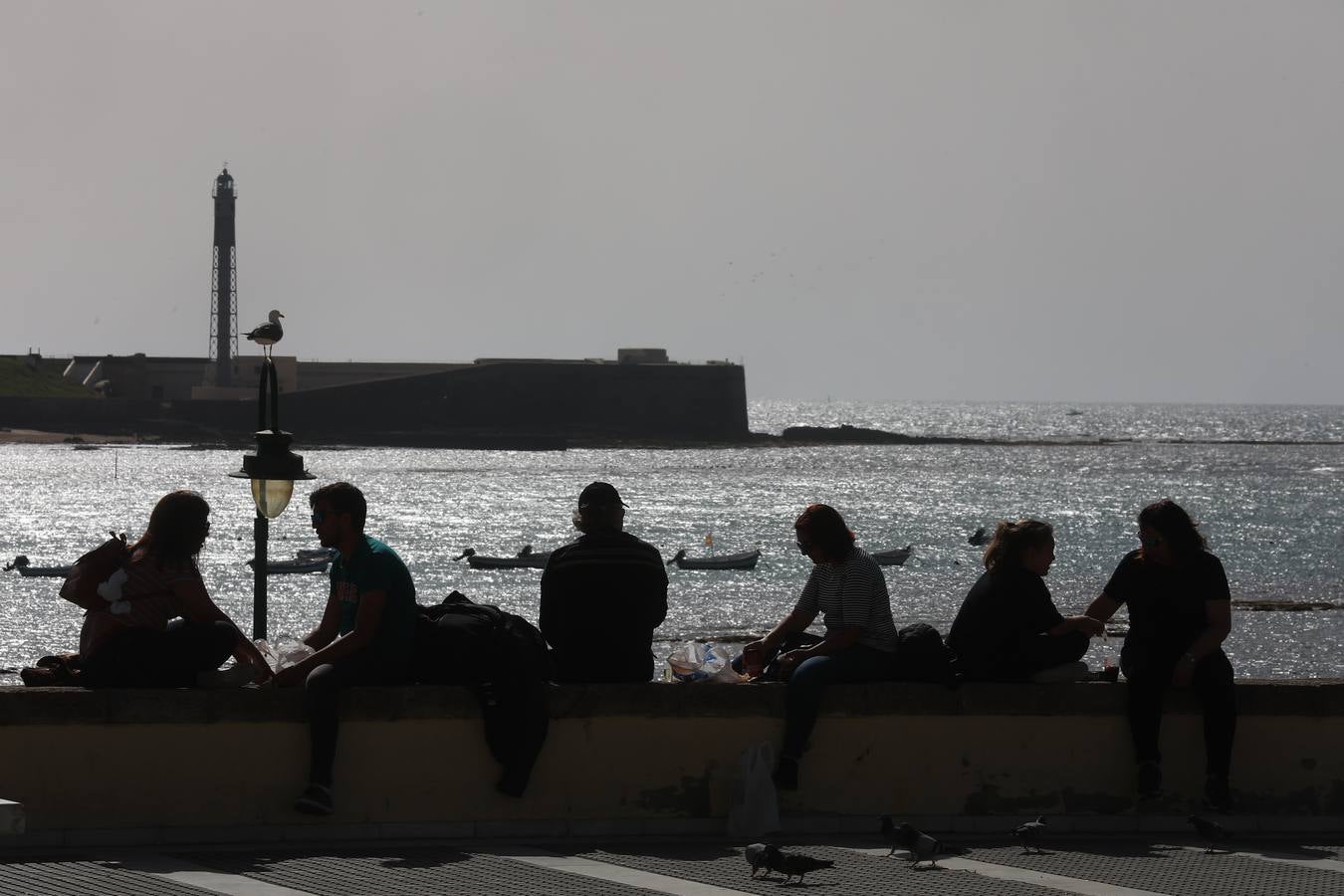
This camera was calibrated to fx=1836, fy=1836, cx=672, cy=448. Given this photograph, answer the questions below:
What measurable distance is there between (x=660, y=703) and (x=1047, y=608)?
1.45 m

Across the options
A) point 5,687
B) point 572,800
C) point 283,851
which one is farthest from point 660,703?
point 5,687

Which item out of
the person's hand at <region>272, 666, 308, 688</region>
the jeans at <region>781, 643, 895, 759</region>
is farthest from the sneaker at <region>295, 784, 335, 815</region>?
the jeans at <region>781, 643, 895, 759</region>

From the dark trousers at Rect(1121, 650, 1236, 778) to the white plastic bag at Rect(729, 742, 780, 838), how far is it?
1.33 metres

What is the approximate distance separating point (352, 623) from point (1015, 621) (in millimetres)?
2362

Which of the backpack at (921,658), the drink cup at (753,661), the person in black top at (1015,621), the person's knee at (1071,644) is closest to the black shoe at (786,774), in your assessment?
the drink cup at (753,661)

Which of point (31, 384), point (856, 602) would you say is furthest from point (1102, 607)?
point (31, 384)

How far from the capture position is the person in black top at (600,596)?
6.57m

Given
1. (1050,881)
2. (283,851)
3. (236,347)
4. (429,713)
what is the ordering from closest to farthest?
1. (1050,881)
2. (283,851)
3. (429,713)
4. (236,347)

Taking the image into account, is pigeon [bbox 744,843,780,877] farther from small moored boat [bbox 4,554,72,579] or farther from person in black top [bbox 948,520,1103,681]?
small moored boat [bbox 4,554,72,579]

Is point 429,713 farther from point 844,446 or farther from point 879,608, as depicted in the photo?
point 844,446

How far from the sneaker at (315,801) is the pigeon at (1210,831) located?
286 centimetres

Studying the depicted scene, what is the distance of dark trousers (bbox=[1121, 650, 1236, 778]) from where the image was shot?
6.46 metres

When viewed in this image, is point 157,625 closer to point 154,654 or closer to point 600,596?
point 154,654

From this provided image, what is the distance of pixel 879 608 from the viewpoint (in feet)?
21.6
